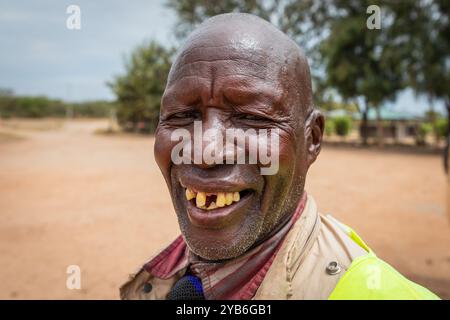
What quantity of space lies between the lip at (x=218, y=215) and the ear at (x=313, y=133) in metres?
0.38

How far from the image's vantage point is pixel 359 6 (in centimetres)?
2067

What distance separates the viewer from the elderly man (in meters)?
1.31

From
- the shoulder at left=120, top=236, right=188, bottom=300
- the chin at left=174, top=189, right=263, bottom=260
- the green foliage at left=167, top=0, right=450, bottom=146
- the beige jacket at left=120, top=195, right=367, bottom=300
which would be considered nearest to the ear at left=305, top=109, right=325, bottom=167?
the beige jacket at left=120, top=195, right=367, bottom=300

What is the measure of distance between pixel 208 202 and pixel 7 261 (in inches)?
186

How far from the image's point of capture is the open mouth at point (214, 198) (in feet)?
4.30

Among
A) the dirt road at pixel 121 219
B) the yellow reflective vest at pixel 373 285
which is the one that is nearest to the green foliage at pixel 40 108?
the dirt road at pixel 121 219

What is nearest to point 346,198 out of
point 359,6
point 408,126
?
point 359,6

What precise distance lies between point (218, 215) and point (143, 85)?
28018 mm

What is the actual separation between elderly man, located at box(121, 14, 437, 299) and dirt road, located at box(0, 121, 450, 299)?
321cm

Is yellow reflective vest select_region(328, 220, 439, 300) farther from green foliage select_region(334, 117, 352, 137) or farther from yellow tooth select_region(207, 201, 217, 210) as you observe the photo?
green foliage select_region(334, 117, 352, 137)

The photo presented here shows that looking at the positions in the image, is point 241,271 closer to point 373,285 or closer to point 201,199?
point 201,199

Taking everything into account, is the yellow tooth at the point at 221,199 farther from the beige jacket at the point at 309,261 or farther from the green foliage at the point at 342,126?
the green foliage at the point at 342,126
